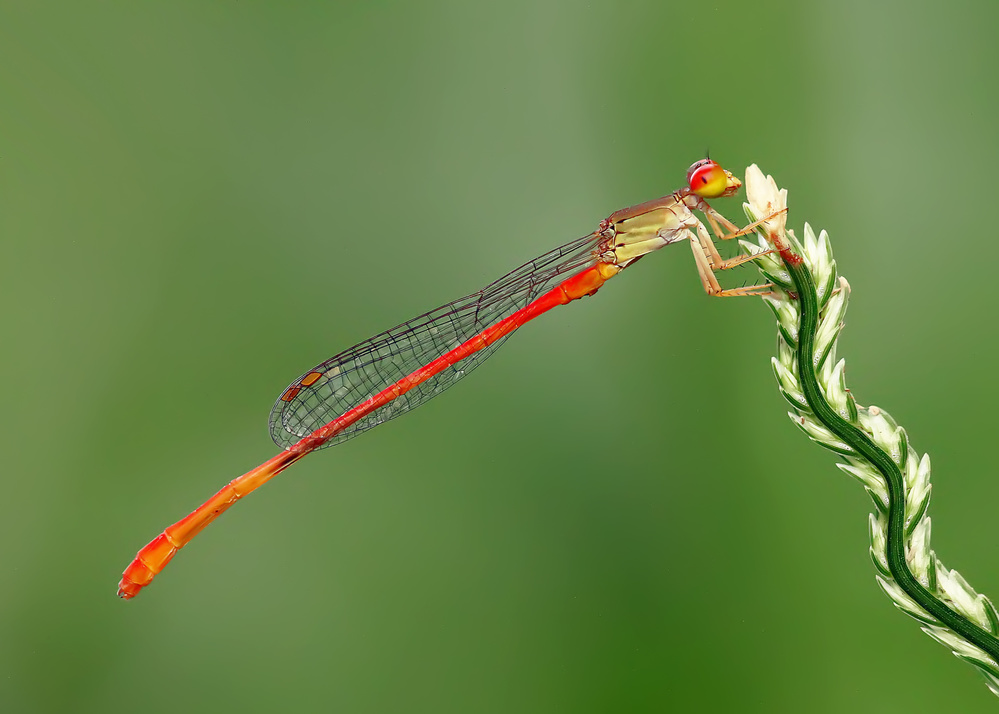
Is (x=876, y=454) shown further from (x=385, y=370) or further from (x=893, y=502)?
(x=385, y=370)

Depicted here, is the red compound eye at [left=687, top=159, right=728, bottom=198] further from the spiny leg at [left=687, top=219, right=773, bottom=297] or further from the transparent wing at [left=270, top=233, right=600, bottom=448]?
the transparent wing at [left=270, top=233, right=600, bottom=448]

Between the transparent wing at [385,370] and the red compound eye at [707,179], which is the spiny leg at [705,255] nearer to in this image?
the red compound eye at [707,179]

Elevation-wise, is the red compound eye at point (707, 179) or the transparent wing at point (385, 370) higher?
the red compound eye at point (707, 179)

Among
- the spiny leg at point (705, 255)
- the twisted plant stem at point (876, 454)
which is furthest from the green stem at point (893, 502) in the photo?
the spiny leg at point (705, 255)

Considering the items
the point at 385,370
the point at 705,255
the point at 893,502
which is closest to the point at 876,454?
the point at 893,502

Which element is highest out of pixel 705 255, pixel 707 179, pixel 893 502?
pixel 707 179

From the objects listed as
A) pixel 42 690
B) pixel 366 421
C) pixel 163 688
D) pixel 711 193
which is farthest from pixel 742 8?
pixel 42 690
